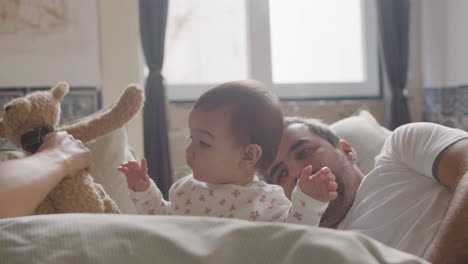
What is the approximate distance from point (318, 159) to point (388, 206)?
218 mm

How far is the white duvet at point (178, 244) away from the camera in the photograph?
1.57 ft

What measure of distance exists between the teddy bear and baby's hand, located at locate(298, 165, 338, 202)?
1.46 ft

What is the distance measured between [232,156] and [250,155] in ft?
0.16

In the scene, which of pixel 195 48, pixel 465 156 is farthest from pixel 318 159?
pixel 195 48

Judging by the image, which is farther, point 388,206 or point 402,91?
point 402,91

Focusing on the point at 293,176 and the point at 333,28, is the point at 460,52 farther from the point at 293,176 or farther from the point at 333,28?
the point at 293,176

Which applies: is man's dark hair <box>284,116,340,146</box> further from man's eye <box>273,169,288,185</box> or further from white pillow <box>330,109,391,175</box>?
white pillow <box>330,109,391,175</box>

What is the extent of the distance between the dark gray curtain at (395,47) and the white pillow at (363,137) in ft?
4.09

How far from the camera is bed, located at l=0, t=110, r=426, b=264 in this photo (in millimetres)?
480

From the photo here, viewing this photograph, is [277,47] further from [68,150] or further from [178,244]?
[178,244]

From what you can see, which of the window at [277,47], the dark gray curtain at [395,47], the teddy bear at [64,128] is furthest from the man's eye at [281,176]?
the dark gray curtain at [395,47]

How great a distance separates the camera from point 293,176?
1289 millimetres

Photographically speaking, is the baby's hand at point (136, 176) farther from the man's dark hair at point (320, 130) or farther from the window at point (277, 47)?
the window at point (277, 47)

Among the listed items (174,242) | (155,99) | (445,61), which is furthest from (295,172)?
(445,61)
